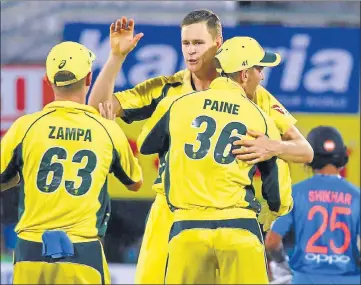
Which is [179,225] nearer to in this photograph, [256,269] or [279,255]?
[256,269]

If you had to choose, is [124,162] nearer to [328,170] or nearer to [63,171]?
[63,171]

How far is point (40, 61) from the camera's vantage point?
11695mm

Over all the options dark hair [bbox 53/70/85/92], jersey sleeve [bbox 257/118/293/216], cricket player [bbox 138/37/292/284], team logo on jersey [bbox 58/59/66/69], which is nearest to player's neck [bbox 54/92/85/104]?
dark hair [bbox 53/70/85/92]

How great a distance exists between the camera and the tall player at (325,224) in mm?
8352

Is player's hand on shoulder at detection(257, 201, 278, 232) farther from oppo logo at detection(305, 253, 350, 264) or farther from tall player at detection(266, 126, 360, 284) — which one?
oppo logo at detection(305, 253, 350, 264)

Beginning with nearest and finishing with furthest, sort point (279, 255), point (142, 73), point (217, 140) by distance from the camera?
point (217, 140) → point (279, 255) → point (142, 73)

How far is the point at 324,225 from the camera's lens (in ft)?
27.5

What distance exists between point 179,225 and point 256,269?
0.48 meters

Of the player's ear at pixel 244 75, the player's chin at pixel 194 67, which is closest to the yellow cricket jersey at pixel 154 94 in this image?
the player's chin at pixel 194 67

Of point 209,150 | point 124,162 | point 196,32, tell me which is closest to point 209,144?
point 209,150

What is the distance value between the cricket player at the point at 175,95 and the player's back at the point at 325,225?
1513 millimetres

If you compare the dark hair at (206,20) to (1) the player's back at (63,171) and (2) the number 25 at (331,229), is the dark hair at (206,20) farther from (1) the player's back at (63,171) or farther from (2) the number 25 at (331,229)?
Result: (2) the number 25 at (331,229)

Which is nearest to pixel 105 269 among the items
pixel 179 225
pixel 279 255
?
pixel 179 225

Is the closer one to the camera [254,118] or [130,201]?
[254,118]
